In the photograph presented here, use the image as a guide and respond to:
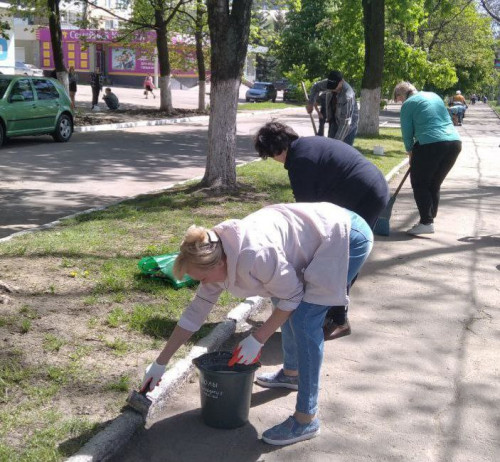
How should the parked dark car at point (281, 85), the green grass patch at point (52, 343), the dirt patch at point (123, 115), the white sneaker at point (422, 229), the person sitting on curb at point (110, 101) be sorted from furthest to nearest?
1. the parked dark car at point (281, 85)
2. the person sitting on curb at point (110, 101)
3. the dirt patch at point (123, 115)
4. the white sneaker at point (422, 229)
5. the green grass patch at point (52, 343)

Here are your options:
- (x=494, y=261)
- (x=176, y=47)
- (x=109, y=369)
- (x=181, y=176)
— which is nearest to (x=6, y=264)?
(x=109, y=369)

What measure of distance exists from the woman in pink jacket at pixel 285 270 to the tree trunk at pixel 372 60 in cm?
1801

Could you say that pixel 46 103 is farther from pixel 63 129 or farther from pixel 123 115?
pixel 123 115

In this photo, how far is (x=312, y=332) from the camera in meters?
3.60

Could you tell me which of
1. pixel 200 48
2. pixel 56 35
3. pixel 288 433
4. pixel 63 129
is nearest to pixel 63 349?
pixel 288 433

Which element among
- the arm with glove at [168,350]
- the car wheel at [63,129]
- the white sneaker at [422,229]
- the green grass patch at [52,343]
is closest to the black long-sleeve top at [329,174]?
the arm with glove at [168,350]

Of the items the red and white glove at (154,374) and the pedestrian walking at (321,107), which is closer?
the red and white glove at (154,374)

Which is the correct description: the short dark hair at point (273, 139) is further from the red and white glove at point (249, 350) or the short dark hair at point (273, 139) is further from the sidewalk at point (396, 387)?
the sidewalk at point (396, 387)

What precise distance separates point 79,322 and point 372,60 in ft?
58.3

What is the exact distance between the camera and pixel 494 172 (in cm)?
1638

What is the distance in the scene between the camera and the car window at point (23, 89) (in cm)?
1697

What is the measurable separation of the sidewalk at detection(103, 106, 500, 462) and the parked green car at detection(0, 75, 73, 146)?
11.6 meters

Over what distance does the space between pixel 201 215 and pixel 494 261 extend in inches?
139

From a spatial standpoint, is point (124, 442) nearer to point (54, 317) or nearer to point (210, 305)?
point (210, 305)
